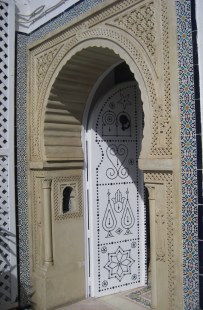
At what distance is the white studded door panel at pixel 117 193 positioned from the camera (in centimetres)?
388

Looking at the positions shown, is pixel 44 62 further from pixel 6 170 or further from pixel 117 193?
pixel 117 193

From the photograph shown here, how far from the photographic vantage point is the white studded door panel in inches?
153

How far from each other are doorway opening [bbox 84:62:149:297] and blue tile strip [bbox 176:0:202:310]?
→ 1.66 m

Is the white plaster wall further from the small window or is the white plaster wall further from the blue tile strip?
the small window

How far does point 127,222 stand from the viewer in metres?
4.00

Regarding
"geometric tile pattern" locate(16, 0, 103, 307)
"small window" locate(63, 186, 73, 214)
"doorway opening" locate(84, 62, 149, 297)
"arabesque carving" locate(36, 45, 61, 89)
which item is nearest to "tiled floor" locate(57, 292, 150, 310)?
"doorway opening" locate(84, 62, 149, 297)

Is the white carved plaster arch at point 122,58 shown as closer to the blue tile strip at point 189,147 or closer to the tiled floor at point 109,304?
the blue tile strip at point 189,147

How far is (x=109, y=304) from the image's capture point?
3666mm

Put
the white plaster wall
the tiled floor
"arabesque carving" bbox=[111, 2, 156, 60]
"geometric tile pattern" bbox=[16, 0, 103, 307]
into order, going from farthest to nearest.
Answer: "geometric tile pattern" bbox=[16, 0, 103, 307] < the tiled floor < "arabesque carving" bbox=[111, 2, 156, 60] < the white plaster wall

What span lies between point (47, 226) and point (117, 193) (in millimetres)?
832

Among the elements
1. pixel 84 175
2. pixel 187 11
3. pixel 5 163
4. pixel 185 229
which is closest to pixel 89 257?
pixel 84 175

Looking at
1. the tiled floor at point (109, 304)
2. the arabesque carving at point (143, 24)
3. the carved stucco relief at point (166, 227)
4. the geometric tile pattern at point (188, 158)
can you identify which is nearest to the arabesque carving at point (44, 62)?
the arabesque carving at point (143, 24)

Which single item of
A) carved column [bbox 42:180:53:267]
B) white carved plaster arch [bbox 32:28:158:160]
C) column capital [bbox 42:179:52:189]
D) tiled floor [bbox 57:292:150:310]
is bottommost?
tiled floor [bbox 57:292:150:310]

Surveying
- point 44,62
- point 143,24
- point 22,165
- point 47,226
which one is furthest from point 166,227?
point 44,62
